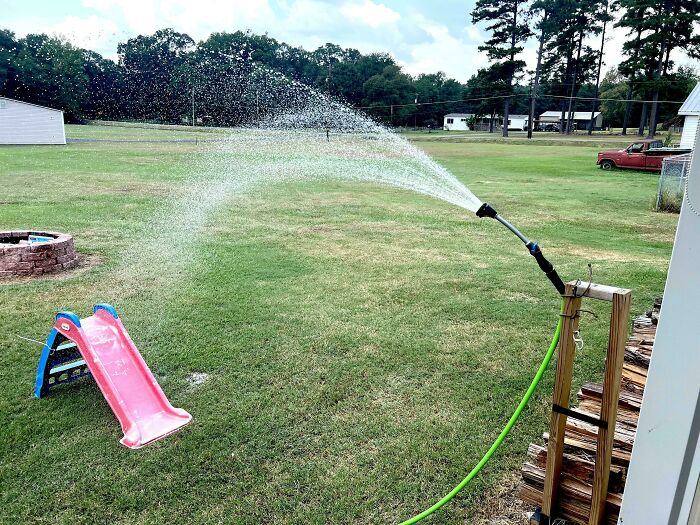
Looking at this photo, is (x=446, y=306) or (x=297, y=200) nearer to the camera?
(x=446, y=306)

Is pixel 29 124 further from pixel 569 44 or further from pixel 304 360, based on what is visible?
pixel 569 44

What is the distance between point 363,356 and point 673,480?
307 cm

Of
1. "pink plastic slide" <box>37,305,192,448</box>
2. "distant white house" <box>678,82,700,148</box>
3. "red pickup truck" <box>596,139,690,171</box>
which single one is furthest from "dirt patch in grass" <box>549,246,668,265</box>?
"red pickup truck" <box>596,139,690,171</box>

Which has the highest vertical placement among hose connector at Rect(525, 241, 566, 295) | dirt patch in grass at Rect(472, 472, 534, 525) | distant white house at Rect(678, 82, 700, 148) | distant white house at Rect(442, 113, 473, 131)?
distant white house at Rect(442, 113, 473, 131)

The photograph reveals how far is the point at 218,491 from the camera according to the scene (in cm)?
294

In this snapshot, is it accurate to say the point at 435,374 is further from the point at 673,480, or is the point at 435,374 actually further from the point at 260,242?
the point at 260,242

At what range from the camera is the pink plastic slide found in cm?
345

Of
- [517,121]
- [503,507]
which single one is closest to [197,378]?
[503,507]

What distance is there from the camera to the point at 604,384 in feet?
6.98

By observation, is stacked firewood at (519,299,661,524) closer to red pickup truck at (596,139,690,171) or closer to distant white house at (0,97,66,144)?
red pickup truck at (596,139,690,171)

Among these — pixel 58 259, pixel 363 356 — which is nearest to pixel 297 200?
pixel 58 259

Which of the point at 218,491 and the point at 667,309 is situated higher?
the point at 667,309

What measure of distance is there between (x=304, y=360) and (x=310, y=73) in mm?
60953

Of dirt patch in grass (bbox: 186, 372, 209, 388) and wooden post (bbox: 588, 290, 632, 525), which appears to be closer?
wooden post (bbox: 588, 290, 632, 525)
